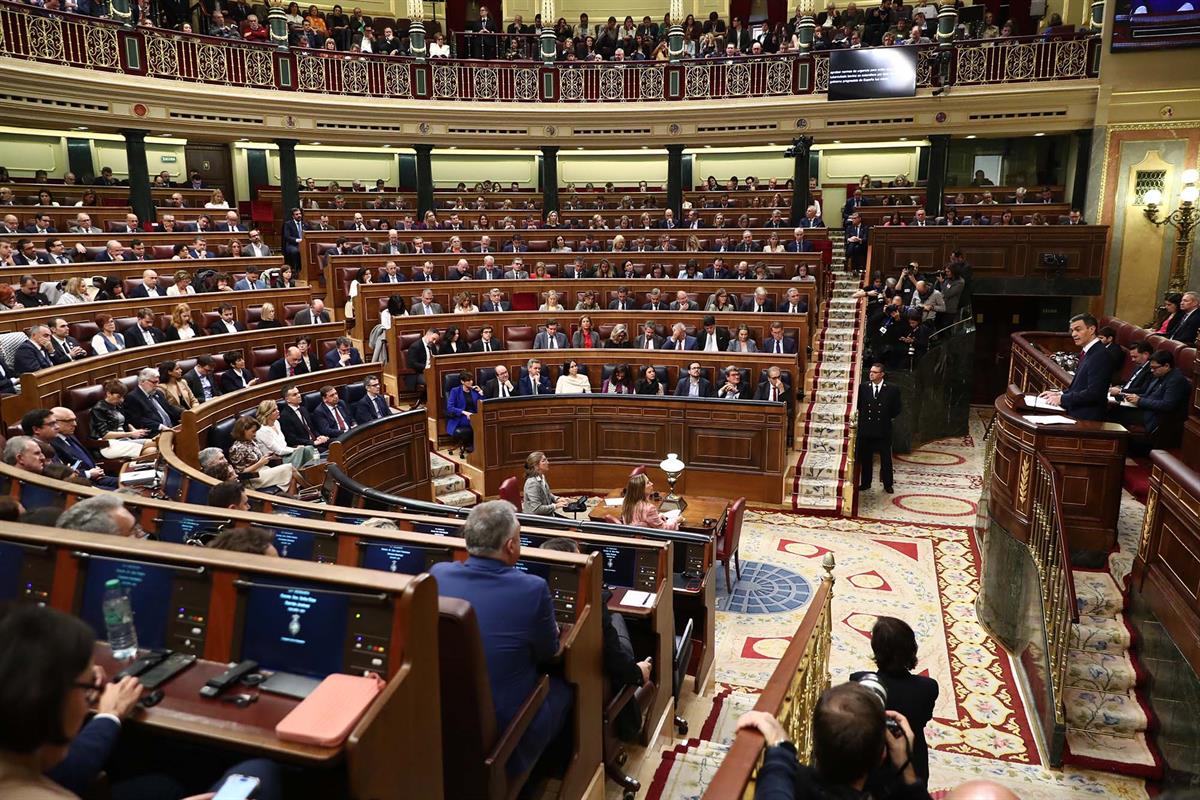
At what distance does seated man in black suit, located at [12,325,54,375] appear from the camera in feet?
20.7

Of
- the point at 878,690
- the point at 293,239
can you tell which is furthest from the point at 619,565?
the point at 293,239

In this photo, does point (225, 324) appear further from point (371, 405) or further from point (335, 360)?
point (371, 405)

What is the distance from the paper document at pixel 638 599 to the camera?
3.70 meters

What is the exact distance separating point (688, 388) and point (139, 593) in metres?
6.83

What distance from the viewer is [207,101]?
1252 centimetres

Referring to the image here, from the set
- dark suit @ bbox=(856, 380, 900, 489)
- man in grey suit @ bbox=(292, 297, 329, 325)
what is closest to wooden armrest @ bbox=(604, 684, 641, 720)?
dark suit @ bbox=(856, 380, 900, 489)

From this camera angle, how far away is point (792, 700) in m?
2.43

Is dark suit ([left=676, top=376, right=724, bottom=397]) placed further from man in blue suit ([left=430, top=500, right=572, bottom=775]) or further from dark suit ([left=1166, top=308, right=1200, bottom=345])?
man in blue suit ([left=430, top=500, right=572, bottom=775])

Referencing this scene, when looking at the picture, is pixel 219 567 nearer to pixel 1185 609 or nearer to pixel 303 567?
pixel 303 567

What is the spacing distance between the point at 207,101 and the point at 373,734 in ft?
43.4

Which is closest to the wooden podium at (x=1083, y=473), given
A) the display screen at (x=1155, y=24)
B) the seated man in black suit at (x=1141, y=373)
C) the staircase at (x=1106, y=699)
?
the staircase at (x=1106, y=699)

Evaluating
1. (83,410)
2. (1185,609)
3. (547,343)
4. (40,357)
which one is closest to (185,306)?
(40,357)

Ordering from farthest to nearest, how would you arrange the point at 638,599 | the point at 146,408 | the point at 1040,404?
the point at 146,408 < the point at 1040,404 < the point at 638,599

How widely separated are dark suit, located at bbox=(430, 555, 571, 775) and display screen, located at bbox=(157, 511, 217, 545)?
53.6 inches
